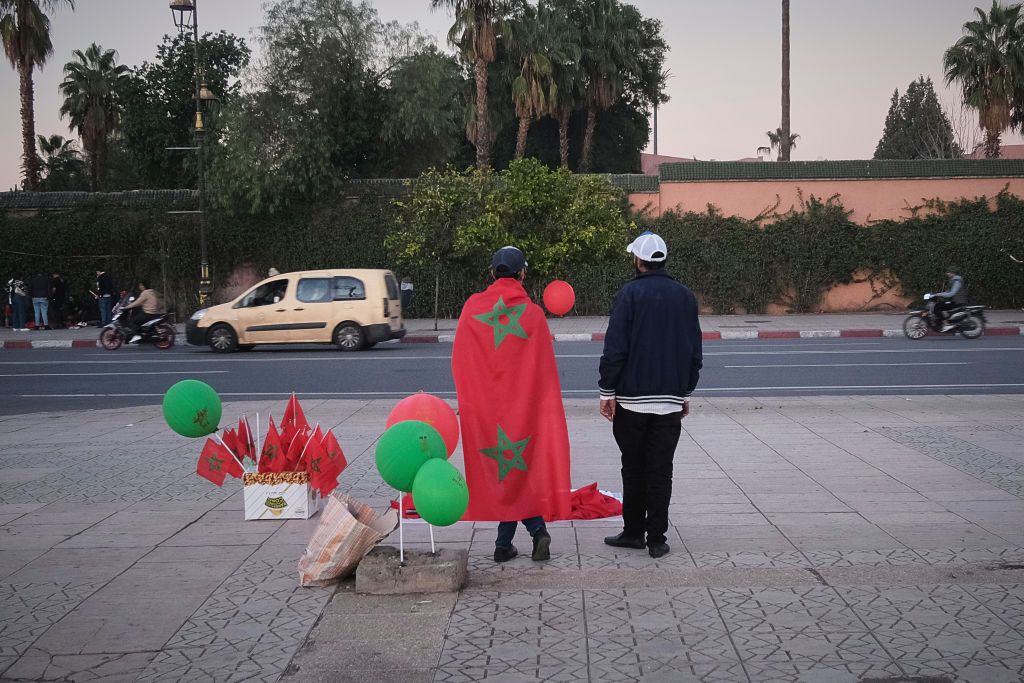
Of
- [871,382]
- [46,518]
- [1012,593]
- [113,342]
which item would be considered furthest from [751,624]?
[113,342]

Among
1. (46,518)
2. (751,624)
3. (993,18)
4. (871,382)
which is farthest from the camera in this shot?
(993,18)

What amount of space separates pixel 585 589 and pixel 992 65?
34972 mm

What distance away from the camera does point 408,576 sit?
525cm

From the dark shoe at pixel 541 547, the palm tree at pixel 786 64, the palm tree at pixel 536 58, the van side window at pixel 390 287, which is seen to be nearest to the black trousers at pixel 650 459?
the dark shoe at pixel 541 547

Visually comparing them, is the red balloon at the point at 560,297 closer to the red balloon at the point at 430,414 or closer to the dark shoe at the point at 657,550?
the red balloon at the point at 430,414

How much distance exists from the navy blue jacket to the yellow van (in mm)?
15623

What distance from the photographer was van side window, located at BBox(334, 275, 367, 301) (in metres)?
21.2

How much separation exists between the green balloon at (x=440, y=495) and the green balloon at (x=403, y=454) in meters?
0.14

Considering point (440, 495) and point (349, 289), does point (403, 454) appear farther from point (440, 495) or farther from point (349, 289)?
point (349, 289)

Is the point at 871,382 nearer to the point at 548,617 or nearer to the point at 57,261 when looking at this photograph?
the point at 548,617

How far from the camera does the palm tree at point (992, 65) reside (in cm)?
3416

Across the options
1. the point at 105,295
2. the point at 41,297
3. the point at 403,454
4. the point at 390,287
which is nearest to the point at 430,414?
the point at 403,454

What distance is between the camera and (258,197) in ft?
95.9

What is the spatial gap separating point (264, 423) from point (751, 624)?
7793 mm
